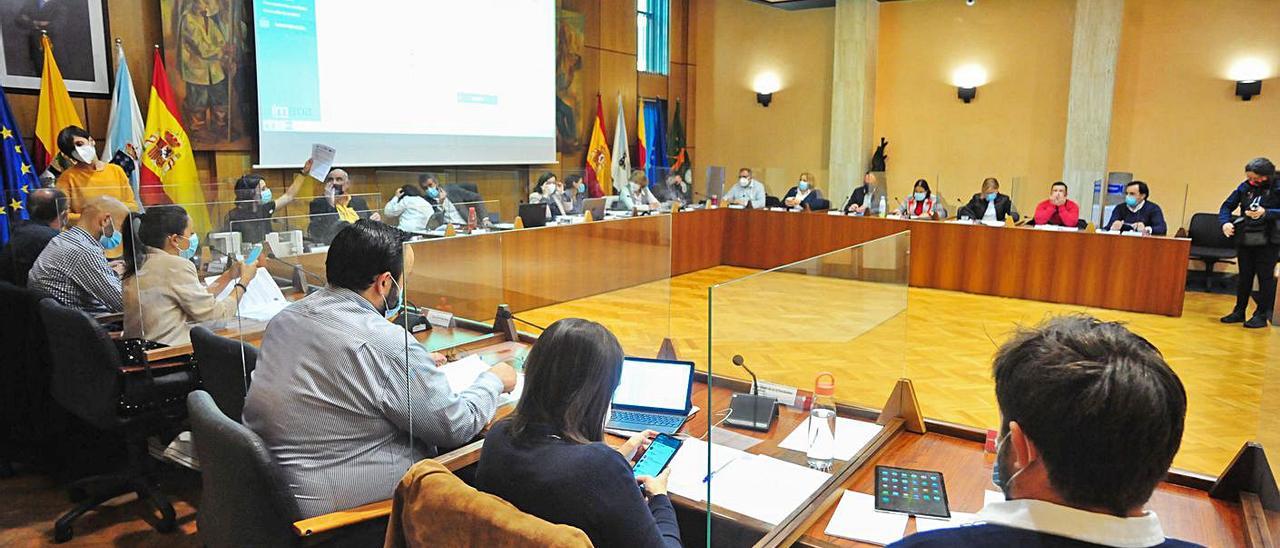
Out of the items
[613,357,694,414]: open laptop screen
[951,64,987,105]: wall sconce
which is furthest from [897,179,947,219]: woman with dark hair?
[613,357,694,414]: open laptop screen

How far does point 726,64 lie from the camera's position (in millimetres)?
11461

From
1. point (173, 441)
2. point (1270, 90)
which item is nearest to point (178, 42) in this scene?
point (173, 441)

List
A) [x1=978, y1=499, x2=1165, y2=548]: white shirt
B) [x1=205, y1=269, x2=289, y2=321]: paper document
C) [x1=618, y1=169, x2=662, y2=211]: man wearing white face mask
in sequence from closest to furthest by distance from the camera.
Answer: [x1=978, y1=499, x2=1165, y2=548]: white shirt → [x1=205, y1=269, x2=289, y2=321]: paper document → [x1=618, y1=169, x2=662, y2=211]: man wearing white face mask

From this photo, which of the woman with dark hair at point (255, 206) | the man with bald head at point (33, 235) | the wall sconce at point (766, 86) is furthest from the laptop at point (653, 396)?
the wall sconce at point (766, 86)

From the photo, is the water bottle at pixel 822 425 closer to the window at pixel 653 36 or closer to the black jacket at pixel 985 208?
the black jacket at pixel 985 208

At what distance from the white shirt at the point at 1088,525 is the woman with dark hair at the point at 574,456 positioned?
0.64m

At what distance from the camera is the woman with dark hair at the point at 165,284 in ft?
9.60

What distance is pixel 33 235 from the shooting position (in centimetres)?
349

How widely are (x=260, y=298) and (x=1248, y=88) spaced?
29.0 ft

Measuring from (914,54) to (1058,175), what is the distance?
7.36 ft

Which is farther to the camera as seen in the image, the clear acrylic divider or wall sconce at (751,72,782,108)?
wall sconce at (751,72,782,108)

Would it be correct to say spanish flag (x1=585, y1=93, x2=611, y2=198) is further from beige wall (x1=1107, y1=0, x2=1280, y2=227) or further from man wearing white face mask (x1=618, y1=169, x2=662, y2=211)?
beige wall (x1=1107, y1=0, x2=1280, y2=227)

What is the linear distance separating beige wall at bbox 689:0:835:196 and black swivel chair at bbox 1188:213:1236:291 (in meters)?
4.03

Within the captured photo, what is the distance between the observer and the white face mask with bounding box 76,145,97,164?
16.4 ft
